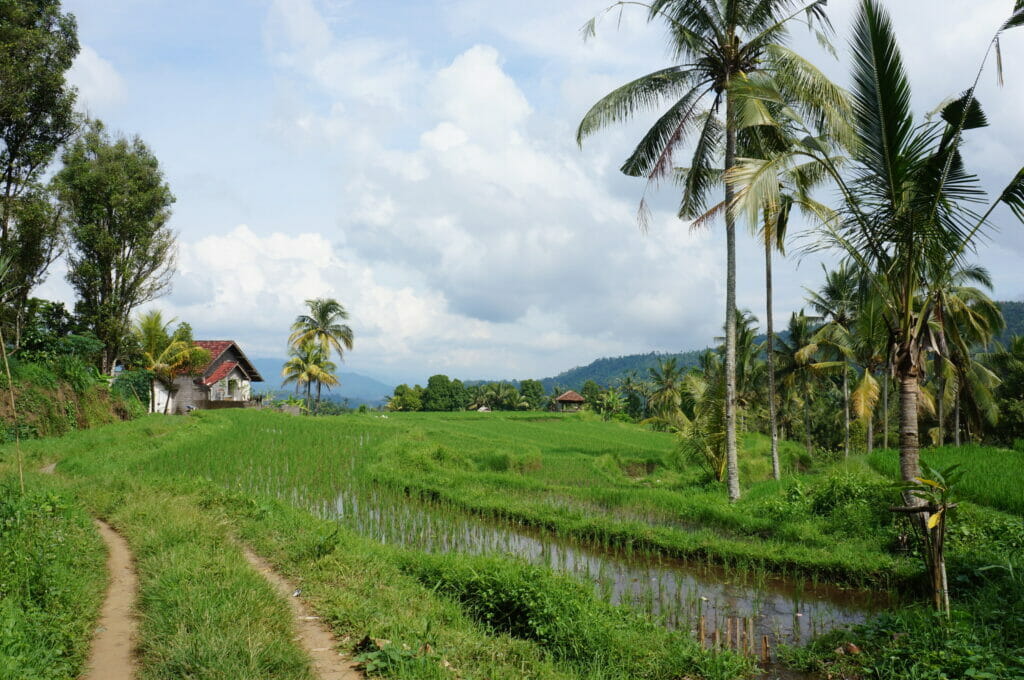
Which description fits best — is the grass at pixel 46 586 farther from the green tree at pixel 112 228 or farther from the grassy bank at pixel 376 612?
the green tree at pixel 112 228

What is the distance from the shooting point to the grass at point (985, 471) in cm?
1052

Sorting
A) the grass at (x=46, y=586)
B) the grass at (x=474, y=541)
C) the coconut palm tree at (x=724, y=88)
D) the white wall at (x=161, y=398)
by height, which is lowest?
the grass at (x=474, y=541)

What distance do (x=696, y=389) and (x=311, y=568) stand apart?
3258 cm

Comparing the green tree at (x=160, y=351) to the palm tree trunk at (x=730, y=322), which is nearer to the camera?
the palm tree trunk at (x=730, y=322)

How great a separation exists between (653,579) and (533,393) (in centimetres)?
7358

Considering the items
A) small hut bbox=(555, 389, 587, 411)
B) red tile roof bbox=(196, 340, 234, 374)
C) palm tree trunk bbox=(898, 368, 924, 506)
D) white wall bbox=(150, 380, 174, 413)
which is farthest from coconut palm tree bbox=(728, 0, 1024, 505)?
small hut bbox=(555, 389, 587, 411)

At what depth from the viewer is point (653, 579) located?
8.17 meters

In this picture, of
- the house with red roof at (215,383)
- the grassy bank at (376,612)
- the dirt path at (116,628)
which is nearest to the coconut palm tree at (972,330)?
the grassy bank at (376,612)

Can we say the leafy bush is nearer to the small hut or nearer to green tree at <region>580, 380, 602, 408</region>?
the small hut

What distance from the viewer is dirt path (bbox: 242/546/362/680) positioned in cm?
448

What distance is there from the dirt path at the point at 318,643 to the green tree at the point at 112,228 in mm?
22022

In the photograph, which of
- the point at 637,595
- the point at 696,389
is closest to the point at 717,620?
the point at 637,595

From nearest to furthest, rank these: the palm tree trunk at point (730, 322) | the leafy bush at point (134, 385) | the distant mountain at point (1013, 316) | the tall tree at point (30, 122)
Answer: the palm tree trunk at point (730, 322) < the tall tree at point (30, 122) < the leafy bush at point (134, 385) < the distant mountain at point (1013, 316)

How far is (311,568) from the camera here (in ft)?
22.0
